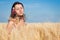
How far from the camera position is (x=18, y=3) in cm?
195

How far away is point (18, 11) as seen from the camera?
1893 mm

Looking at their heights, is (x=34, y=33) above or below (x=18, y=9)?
below

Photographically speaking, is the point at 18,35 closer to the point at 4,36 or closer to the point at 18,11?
the point at 4,36

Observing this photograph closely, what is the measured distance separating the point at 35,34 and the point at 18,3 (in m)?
0.54

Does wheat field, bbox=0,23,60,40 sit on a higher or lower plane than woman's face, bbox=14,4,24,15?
lower

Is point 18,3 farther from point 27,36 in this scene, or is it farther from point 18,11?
point 27,36

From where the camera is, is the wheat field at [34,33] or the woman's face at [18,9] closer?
the wheat field at [34,33]

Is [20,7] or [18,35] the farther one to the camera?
[20,7]

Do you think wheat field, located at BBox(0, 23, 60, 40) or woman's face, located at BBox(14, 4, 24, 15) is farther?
woman's face, located at BBox(14, 4, 24, 15)

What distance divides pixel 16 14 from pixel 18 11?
0.11 ft

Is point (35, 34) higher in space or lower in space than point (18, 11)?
lower

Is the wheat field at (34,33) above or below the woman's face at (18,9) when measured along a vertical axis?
below

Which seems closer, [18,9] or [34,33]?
[34,33]

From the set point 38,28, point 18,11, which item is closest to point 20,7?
point 18,11
